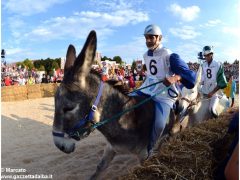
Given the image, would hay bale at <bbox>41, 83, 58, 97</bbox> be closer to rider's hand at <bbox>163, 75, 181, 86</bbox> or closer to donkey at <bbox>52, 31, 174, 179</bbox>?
donkey at <bbox>52, 31, 174, 179</bbox>

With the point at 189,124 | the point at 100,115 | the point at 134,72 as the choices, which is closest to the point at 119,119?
the point at 100,115

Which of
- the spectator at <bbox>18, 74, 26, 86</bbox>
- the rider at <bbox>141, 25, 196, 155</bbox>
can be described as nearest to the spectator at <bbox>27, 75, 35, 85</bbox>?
the spectator at <bbox>18, 74, 26, 86</bbox>

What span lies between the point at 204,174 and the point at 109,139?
1.95 m

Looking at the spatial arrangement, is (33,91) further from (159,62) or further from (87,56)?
(87,56)

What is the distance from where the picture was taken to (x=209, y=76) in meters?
9.07

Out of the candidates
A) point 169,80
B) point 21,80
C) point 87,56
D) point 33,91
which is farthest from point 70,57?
point 21,80

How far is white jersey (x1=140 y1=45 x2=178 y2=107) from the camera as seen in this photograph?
5520mm

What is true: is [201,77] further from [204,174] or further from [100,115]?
[204,174]

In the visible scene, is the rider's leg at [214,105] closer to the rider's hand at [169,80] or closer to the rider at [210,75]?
the rider at [210,75]

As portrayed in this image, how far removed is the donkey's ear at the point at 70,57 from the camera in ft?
15.7

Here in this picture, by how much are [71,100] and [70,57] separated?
66cm

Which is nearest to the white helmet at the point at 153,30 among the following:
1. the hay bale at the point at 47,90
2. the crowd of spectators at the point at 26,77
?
the hay bale at the point at 47,90

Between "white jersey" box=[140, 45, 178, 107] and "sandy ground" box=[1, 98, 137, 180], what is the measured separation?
1.38m

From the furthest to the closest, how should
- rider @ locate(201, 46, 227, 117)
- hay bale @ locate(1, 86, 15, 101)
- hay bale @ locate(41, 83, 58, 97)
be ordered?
hay bale @ locate(41, 83, 58, 97), hay bale @ locate(1, 86, 15, 101), rider @ locate(201, 46, 227, 117)
